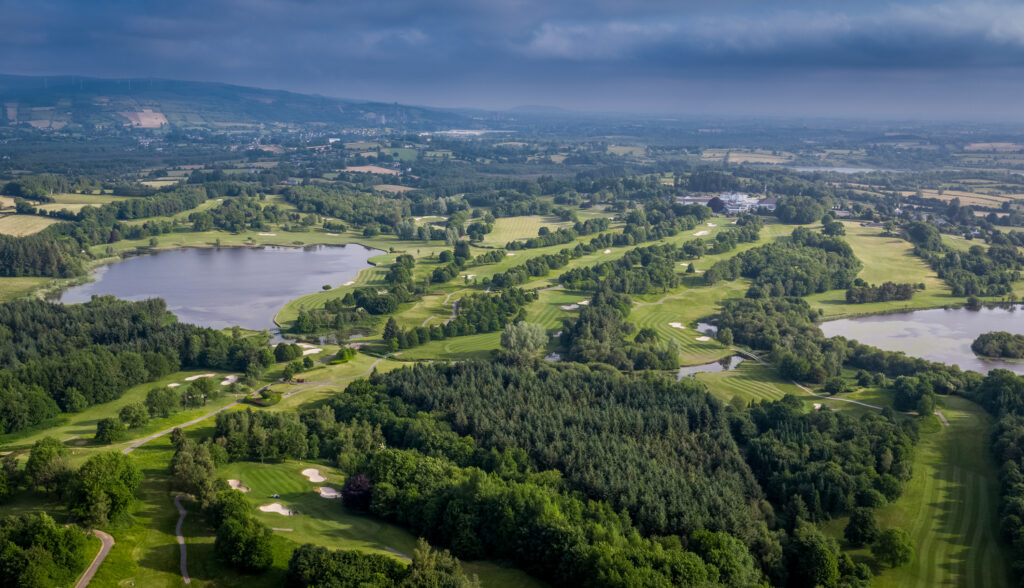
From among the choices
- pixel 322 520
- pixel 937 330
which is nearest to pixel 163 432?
pixel 322 520

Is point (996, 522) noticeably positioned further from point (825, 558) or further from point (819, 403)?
point (819, 403)

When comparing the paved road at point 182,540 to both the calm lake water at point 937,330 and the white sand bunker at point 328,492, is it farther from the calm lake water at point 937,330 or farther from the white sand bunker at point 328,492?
the calm lake water at point 937,330

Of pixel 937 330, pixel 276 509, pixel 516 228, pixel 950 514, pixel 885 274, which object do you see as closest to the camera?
pixel 276 509

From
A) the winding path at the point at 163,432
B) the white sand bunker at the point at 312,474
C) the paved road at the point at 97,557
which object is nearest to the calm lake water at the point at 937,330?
the white sand bunker at the point at 312,474

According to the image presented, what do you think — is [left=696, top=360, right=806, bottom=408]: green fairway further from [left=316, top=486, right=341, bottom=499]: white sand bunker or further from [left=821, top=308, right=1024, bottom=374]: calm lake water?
[left=316, top=486, right=341, bottom=499]: white sand bunker

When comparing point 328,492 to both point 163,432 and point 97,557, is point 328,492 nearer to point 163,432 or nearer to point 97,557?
point 97,557

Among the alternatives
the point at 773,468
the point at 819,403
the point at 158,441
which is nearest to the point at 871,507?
the point at 773,468
